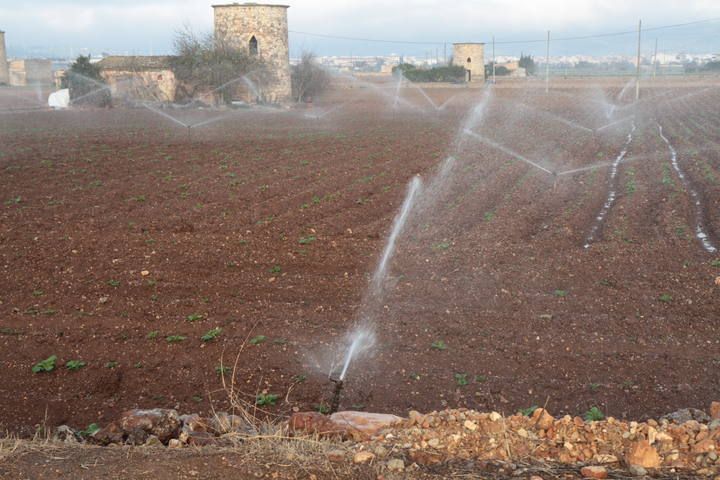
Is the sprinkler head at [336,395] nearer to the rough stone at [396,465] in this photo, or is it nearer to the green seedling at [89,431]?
the green seedling at [89,431]

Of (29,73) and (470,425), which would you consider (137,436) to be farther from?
(29,73)

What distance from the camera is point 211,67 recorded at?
45.3 m

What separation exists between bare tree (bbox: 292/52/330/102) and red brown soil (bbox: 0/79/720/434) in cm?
3458

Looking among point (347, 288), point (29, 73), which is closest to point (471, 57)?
point (29, 73)

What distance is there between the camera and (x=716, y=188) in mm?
14859

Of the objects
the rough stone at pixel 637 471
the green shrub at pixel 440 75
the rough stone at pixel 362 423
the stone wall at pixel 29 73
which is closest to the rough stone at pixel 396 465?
the rough stone at pixel 362 423

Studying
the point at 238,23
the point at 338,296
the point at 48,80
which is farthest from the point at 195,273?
the point at 48,80

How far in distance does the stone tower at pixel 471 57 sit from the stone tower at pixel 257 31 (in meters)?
30.1

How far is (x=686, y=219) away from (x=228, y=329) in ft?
26.3

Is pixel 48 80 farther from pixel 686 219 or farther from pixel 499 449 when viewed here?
pixel 499 449

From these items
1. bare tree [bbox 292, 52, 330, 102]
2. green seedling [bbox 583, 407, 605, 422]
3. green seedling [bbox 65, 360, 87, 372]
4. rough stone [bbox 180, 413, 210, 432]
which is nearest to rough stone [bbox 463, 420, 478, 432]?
green seedling [bbox 583, 407, 605, 422]

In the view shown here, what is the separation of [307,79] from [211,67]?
28.3 ft

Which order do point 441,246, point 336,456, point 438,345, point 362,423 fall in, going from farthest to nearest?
1. point 441,246
2. point 438,345
3. point 362,423
4. point 336,456

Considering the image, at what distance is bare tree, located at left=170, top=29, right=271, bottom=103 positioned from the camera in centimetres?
4547
